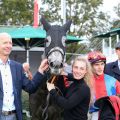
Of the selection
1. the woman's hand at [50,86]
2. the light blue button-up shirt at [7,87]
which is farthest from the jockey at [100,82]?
the light blue button-up shirt at [7,87]

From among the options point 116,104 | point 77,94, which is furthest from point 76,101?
point 116,104

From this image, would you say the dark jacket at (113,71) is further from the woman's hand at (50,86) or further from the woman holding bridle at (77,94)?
the woman's hand at (50,86)

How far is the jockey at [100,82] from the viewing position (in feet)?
12.1

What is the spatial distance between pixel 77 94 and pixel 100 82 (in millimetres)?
483

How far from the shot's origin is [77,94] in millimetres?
3359

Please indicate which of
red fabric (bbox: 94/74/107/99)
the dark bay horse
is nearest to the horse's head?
the dark bay horse

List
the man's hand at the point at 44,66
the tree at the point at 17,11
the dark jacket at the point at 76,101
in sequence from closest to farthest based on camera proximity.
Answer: the dark jacket at the point at 76,101
the man's hand at the point at 44,66
the tree at the point at 17,11

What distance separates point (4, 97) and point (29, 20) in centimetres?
2295

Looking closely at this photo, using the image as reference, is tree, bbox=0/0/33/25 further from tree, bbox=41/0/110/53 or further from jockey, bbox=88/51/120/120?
jockey, bbox=88/51/120/120

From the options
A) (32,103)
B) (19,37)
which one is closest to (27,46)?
(19,37)

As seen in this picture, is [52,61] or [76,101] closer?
[76,101]

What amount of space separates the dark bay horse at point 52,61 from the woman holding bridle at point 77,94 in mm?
115

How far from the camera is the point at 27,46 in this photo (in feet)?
38.0

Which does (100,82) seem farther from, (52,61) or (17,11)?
(17,11)
